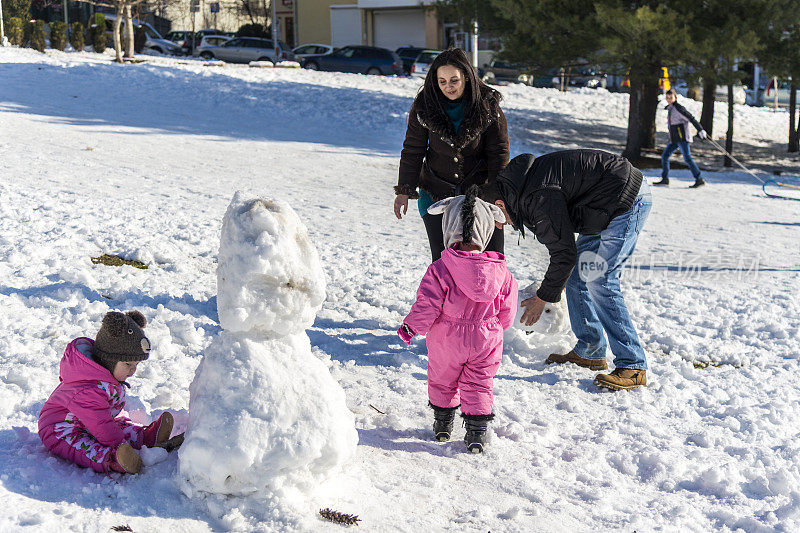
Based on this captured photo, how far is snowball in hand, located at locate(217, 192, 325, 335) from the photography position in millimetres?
2775

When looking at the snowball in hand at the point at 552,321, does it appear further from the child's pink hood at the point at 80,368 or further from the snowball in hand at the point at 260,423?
the child's pink hood at the point at 80,368

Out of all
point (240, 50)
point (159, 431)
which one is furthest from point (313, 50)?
point (159, 431)

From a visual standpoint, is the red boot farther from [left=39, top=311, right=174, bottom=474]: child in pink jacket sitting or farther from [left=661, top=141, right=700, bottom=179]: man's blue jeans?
[left=661, top=141, right=700, bottom=179]: man's blue jeans

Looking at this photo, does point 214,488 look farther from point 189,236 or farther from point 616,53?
point 616,53

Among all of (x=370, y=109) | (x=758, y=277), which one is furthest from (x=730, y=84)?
(x=758, y=277)

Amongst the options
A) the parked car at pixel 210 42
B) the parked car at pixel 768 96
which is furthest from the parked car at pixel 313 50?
the parked car at pixel 768 96

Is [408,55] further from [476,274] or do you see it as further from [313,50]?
[476,274]

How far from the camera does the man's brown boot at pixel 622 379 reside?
427 centimetres

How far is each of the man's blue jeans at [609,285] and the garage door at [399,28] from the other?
39.0m

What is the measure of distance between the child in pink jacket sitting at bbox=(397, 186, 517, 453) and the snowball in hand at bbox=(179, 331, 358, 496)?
2.14ft

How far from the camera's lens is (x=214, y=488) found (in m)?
2.68

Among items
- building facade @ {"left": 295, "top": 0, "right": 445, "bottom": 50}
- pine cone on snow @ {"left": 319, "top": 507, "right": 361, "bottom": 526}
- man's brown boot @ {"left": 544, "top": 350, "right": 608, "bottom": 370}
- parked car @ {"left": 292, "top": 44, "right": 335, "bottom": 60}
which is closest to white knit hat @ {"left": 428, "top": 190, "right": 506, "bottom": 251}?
pine cone on snow @ {"left": 319, "top": 507, "right": 361, "bottom": 526}

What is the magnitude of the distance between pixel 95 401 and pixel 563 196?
91.1 inches

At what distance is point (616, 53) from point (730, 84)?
243 cm
